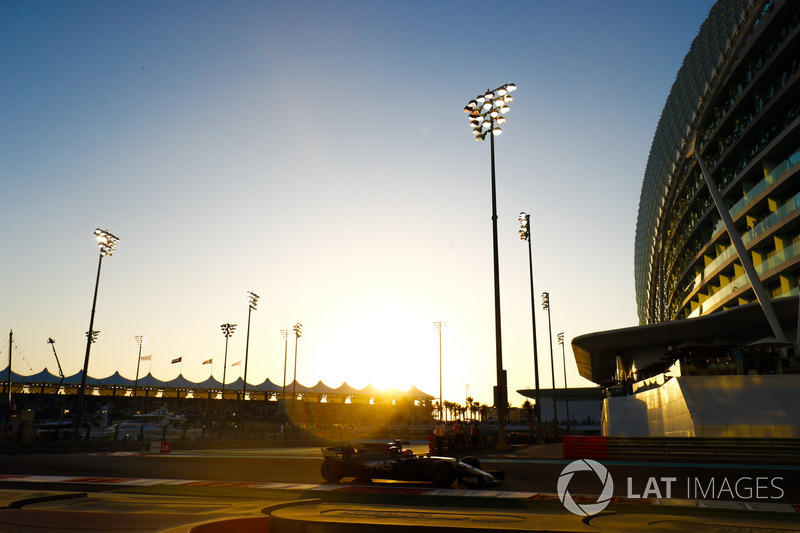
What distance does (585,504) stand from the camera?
10.9 metres

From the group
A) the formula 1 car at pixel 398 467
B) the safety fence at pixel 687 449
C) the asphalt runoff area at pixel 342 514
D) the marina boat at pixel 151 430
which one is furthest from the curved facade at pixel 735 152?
the marina boat at pixel 151 430

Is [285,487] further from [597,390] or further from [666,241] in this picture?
[597,390]

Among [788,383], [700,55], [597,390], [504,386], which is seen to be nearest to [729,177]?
[700,55]

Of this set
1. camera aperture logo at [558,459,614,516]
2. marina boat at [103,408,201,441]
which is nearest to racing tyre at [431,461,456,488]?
camera aperture logo at [558,459,614,516]

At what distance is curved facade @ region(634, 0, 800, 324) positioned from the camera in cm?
3703

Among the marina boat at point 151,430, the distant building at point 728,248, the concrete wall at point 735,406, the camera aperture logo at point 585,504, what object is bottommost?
the marina boat at point 151,430

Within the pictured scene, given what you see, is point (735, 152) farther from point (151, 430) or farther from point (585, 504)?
point (151, 430)

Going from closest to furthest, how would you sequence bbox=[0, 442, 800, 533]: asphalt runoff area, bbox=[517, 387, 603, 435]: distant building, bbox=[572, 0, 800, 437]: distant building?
bbox=[0, 442, 800, 533]: asphalt runoff area → bbox=[572, 0, 800, 437]: distant building → bbox=[517, 387, 603, 435]: distant building

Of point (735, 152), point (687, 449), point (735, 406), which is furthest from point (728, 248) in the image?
point (687, 449)

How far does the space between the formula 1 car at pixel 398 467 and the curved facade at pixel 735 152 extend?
32.2 meters

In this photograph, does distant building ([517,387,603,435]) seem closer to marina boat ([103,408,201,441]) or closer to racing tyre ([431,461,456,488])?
marina boat ([103,408,201,441])

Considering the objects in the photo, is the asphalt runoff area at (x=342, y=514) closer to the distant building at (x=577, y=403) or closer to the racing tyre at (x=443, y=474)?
the racing tyre at (x=443, y=474)

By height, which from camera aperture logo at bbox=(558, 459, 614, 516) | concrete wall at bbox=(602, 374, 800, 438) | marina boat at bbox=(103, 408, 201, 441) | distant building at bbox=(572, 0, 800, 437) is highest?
distant building at bbox=(572, 0, 800, 437)

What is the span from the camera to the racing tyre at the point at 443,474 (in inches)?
552
